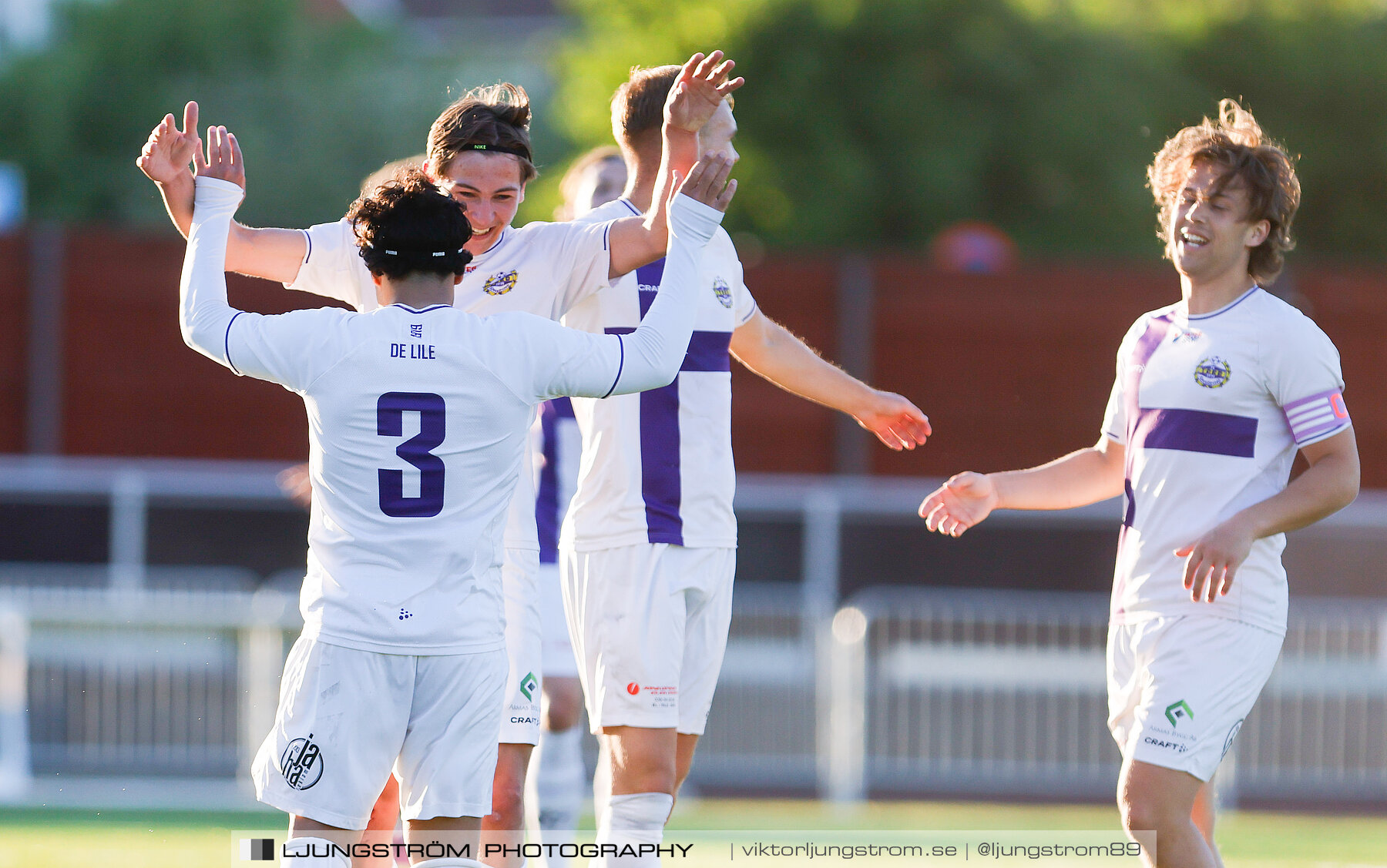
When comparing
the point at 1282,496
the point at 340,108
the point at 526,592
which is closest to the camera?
the point at 1282,496

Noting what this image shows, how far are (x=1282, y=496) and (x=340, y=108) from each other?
26635 mm

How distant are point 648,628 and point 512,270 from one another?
1.07 m

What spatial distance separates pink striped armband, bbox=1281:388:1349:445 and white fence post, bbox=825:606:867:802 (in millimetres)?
6005

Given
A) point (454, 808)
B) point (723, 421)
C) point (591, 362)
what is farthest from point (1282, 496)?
point (454, 808)

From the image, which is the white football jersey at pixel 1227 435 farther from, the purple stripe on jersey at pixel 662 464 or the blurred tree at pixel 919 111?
the blurred tree at pixel 919 111

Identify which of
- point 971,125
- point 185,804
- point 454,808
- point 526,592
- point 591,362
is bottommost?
point 185,804

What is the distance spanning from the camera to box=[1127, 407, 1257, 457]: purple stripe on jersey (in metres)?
4.50

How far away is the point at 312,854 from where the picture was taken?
3721mm

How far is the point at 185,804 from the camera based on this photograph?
32.4 ft

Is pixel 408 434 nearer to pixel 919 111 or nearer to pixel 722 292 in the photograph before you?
pixel 722 292

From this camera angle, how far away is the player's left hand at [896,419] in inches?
205

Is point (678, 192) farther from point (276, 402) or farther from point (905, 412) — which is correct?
point (276, 402)

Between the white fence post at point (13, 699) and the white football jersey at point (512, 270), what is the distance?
6.31m

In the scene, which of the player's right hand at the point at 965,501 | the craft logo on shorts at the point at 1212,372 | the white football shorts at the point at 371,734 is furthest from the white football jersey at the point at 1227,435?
the white football shorts at the point at 371,734
